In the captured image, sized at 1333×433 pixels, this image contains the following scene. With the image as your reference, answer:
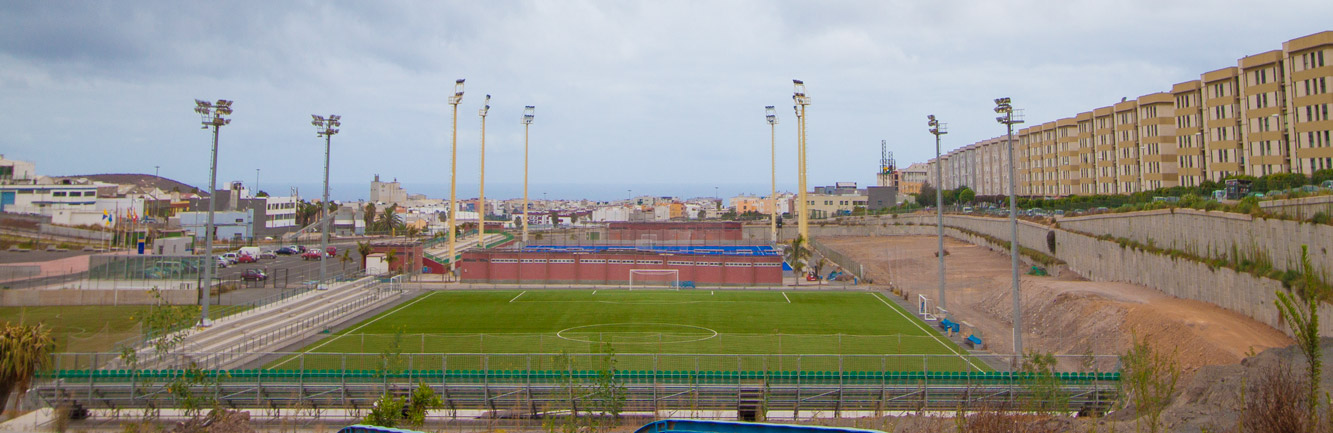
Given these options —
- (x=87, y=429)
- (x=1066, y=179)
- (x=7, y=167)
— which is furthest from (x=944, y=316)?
(x=7, y=167)

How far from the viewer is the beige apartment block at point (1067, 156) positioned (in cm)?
8206

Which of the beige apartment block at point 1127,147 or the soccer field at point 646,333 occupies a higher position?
the beige apartment block at point 1127,147

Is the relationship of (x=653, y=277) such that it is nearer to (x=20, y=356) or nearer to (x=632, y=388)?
(x=632, y=388)

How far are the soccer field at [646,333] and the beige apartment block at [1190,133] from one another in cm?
3220

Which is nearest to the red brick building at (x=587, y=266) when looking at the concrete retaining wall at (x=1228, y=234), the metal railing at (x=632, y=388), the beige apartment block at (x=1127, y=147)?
the concrete retaining wall at (x=1228, y=234)

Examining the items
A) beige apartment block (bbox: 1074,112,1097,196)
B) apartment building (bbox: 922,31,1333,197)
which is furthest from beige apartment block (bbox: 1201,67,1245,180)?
beige apartment block (bbox: 1074,112,1097,196)

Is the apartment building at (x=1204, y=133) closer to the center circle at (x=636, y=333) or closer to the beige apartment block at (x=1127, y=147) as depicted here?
the beige apartment block at (x=1127, y=147)

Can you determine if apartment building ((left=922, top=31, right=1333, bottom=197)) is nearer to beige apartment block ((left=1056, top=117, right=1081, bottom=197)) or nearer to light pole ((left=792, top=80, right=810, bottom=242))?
beige apartment block ((left=1056, top=117, right=1081, bottom=197))

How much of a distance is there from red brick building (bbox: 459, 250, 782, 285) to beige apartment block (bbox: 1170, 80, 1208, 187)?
35362mm

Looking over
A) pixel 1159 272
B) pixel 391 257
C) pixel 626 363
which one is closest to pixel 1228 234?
pixel 1159 272

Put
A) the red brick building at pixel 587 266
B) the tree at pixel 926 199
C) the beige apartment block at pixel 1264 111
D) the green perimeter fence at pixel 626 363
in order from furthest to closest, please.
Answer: the tree at pixel 926 199
the red brick building at pixel 587 266
the beige apartment block at pixel 1264 111
the green perimeter fence at pixel 626 363

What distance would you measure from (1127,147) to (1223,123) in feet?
64.6

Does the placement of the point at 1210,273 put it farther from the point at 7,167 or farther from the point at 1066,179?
the point at 7,167

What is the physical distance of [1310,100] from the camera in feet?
142
